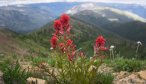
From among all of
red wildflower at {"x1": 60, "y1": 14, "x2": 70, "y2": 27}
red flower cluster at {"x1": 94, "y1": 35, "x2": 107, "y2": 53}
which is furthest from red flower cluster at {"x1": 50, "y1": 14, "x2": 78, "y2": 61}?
red flower cluster at {"x1": 94, "y1": 35, "x2": 107, "y2": 53}

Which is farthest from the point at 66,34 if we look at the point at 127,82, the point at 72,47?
the point at 127,82

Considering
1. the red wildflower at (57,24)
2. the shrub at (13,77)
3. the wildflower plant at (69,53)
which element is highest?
the red wildflower at (57,24)

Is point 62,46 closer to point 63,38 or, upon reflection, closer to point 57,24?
point 63,38

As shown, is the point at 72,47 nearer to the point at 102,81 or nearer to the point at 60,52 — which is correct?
the point at 60,52

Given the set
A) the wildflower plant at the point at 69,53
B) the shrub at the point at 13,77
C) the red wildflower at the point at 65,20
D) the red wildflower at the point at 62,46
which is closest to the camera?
the red wildflower at the point at 65,20

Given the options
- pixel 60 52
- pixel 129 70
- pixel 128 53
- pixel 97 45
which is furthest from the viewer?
Result: pixel 128 53

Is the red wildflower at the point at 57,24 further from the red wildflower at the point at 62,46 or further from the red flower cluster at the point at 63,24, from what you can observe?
the red wildflower at the point at 62,46

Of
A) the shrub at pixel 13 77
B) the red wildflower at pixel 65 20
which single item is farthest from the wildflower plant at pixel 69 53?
the shrub at pixel 13 77

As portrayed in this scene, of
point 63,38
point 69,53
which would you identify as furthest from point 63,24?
point 69,53

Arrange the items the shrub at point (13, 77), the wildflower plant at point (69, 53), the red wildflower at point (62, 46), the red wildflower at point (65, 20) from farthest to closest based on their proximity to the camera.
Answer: the shrub at point (13, 77), the red wildflower at point (62, 46), the wildflower plant at point (69, 53), the red wildflower at point (65, 20)
